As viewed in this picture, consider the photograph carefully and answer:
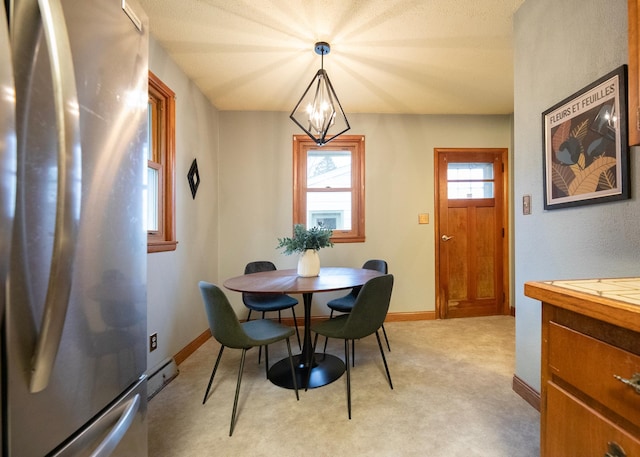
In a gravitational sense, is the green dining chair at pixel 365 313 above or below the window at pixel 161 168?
below

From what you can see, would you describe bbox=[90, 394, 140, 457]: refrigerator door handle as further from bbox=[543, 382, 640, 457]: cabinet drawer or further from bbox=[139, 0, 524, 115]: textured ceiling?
bbox=[139, 0, 524, 115]: textured ceiling

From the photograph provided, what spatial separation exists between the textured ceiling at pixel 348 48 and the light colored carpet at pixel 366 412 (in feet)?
8.09

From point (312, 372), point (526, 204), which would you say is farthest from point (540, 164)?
point (312, 372)

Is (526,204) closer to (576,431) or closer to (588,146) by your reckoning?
(588,146)

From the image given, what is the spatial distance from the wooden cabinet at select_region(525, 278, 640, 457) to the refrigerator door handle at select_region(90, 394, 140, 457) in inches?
46.3

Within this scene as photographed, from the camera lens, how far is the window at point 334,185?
3367 millimetres

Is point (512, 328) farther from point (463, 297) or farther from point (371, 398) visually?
point (371, 398)

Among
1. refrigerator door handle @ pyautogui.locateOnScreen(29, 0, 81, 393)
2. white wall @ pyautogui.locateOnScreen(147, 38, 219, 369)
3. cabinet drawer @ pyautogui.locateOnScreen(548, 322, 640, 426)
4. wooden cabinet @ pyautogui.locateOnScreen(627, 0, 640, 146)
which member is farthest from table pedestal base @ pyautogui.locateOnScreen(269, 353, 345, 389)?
wooden cabinet @ pyautogui.locateOnScreen(627, 0, 640, 146)

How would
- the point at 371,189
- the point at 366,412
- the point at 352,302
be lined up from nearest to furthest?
1. the point at 366,412
2. the point at 352,302
3. the point at 371,189

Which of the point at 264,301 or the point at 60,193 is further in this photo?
the point at 264,301

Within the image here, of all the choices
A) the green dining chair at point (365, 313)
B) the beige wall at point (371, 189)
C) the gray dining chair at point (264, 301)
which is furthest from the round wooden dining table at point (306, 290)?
the beige wall at point (371, 189)

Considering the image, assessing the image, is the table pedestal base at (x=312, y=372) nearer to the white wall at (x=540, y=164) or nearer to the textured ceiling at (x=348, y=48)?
the white wall at (x=540, y=164)

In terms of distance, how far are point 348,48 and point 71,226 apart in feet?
7.31

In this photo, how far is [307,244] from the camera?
2.18m
